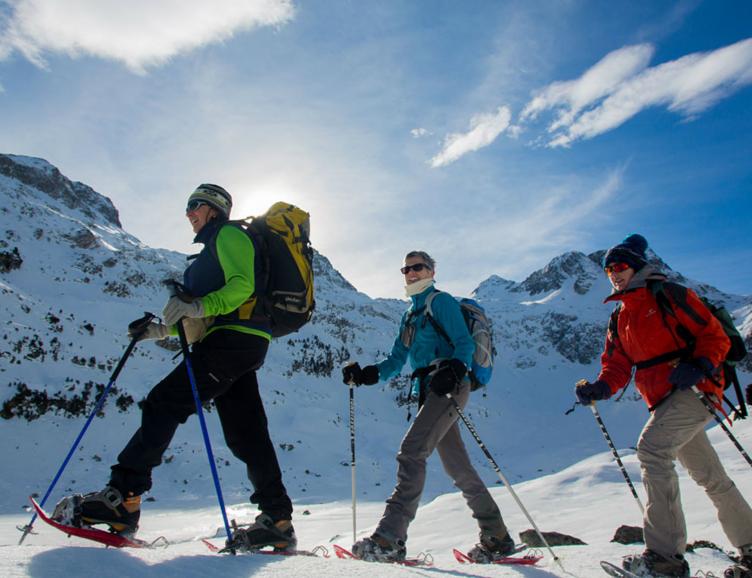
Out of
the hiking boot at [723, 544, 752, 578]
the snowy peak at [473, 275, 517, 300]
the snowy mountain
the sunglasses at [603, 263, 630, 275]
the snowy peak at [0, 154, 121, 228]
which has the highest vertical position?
the snowy peak at [473, 275, 517, 300]

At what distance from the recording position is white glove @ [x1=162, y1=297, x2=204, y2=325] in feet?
10.0

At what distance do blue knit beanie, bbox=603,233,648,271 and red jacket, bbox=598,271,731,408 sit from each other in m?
0.17

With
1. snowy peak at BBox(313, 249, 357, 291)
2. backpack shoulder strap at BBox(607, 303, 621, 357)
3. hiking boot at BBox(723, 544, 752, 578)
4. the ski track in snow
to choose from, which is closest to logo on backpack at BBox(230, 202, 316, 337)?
the ski track in snow

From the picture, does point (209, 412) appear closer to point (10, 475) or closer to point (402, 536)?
point (10, 475)

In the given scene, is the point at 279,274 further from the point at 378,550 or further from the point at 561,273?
the point at 561,273

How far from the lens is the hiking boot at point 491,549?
13.4 ft

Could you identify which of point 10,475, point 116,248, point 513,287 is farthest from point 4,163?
point 513,287

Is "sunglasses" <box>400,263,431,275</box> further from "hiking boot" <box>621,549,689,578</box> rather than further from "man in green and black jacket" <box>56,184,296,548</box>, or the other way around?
"hiking boot" <box>621,549,689,578</box>

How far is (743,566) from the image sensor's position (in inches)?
120

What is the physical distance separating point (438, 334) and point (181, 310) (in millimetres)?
2212

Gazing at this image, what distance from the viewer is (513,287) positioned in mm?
131125

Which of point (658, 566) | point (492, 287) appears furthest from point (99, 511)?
point (492, 287)

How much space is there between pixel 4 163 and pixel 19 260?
3829 centimetres

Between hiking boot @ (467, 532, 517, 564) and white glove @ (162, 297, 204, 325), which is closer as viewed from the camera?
white glove @ (162, 297, 204, 325)
